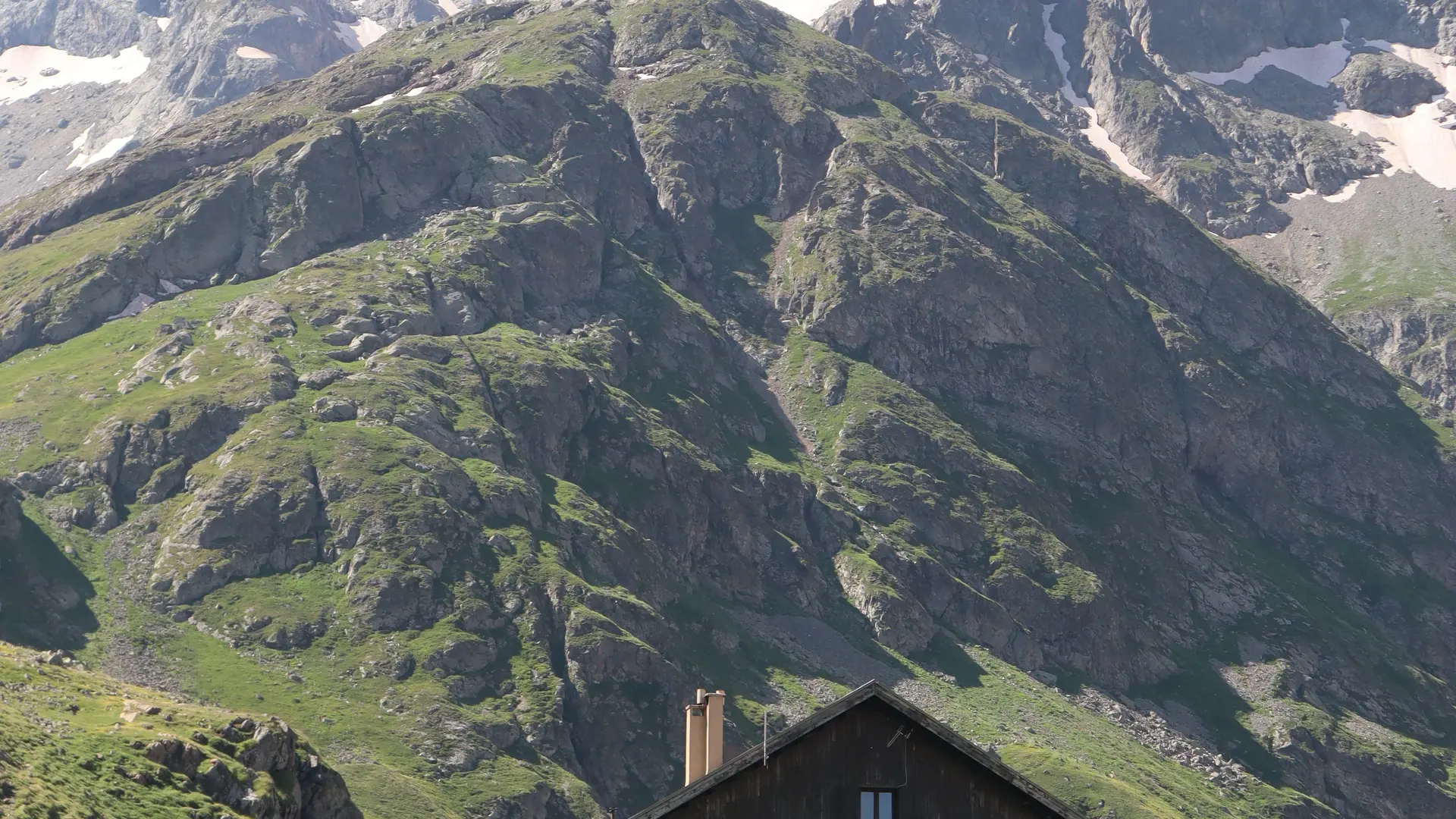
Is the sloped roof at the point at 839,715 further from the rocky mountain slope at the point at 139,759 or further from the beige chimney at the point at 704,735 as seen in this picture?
the rocky mountain slope at the point at 139,759

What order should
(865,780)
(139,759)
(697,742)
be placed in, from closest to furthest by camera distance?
1. (865,780)
2. (697,742)
3. (139,759)

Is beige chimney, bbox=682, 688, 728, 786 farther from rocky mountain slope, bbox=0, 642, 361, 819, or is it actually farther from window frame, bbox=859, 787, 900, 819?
rocky mountain slope, bbox=0, 642, 361, 819

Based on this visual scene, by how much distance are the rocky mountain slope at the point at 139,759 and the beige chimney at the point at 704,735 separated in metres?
78.0

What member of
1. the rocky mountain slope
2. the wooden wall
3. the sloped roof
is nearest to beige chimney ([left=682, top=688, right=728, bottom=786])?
the sloped roof

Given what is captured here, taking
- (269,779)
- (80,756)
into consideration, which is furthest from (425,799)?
(80,756)

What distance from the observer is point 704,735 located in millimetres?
41625

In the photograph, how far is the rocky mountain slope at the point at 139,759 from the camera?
11556cm

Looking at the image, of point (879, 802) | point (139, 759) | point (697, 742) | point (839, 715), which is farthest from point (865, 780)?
point (139, 759)

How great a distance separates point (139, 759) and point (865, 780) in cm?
10892

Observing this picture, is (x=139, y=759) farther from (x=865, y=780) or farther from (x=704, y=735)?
(x=865, y=780)

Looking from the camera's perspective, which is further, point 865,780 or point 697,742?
point 697,742

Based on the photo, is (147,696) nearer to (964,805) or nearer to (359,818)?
(359,818)

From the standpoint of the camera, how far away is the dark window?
33.1 metres

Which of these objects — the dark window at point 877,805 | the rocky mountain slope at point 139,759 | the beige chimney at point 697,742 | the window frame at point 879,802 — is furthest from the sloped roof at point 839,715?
the rocky mountain slope at point 139,759
